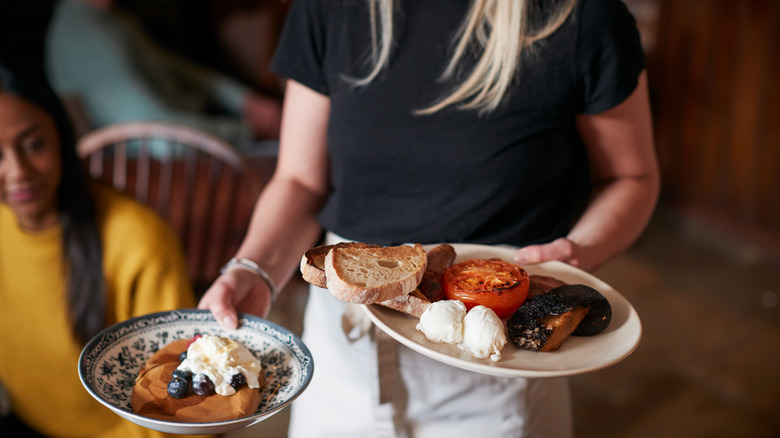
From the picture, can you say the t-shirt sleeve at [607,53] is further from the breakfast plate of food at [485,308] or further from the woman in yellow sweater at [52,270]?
the woman in yellow sweater at [52,270]

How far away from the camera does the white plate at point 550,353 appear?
63cm

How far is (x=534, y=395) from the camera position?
0.97m

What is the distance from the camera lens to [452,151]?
2.94 ft

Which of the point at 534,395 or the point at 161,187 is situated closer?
the point at 534,395

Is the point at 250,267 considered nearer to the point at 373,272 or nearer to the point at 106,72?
the point at 373,272

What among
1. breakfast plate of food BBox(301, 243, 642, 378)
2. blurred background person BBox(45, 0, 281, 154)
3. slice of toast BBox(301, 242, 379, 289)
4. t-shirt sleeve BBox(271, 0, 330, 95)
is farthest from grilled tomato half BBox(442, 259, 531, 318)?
blurred background person BBox(45, 0, 281, 154)

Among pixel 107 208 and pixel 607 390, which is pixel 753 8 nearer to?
pixel 607 390

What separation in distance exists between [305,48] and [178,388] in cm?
51

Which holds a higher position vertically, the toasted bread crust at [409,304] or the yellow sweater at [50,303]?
the toasted bread crust at [409,304]

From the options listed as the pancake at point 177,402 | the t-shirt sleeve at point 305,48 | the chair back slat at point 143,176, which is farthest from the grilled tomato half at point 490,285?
the chair back slat at point 143,176

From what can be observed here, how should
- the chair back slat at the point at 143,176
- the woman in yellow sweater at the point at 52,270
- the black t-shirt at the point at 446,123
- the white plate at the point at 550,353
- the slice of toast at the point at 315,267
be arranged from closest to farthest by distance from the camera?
1. the white plate at the point at 550,353
2. the slice of toast at the point at 315,267
3. the black t-shirt at the point at 446,123
4. the woman in yellow sweater at the point at 52,270
5. the chair back slat at the point at 143,176

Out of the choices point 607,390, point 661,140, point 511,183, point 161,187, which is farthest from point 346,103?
point 661,140

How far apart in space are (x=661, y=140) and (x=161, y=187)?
286 cm

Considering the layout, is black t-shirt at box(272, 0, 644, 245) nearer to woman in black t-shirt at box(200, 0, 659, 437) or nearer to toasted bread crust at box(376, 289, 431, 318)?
woman in black t-shirt at box(200, 0, 659, 437)
